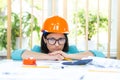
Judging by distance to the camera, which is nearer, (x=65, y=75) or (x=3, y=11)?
(x=65, y=75)

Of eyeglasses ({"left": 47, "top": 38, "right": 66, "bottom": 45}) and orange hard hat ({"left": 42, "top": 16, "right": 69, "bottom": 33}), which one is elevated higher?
orange hard hat ({"left": 42, "top": 16, "right": 69, "bottom": 33})

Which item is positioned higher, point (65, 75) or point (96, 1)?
point (96, 1)

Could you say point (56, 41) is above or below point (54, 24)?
below

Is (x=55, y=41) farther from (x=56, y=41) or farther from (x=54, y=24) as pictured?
(x=54, y=24)

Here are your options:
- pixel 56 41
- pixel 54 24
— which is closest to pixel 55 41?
pixel 56 41

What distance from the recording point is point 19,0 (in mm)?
2676

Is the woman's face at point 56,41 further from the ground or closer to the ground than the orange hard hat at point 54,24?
closer to the ground

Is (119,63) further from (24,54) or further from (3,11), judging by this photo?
(3,11)

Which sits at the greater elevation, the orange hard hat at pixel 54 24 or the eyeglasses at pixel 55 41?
the orange hard hat at pixel 54 24

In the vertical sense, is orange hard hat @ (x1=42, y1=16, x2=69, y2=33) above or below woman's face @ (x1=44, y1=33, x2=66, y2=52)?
above

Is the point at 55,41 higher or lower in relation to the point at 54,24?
lower

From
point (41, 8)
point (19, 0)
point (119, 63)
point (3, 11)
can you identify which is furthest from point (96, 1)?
point (119, 63)

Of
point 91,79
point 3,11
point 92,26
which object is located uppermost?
point 3,11

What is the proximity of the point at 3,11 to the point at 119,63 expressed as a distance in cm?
182
